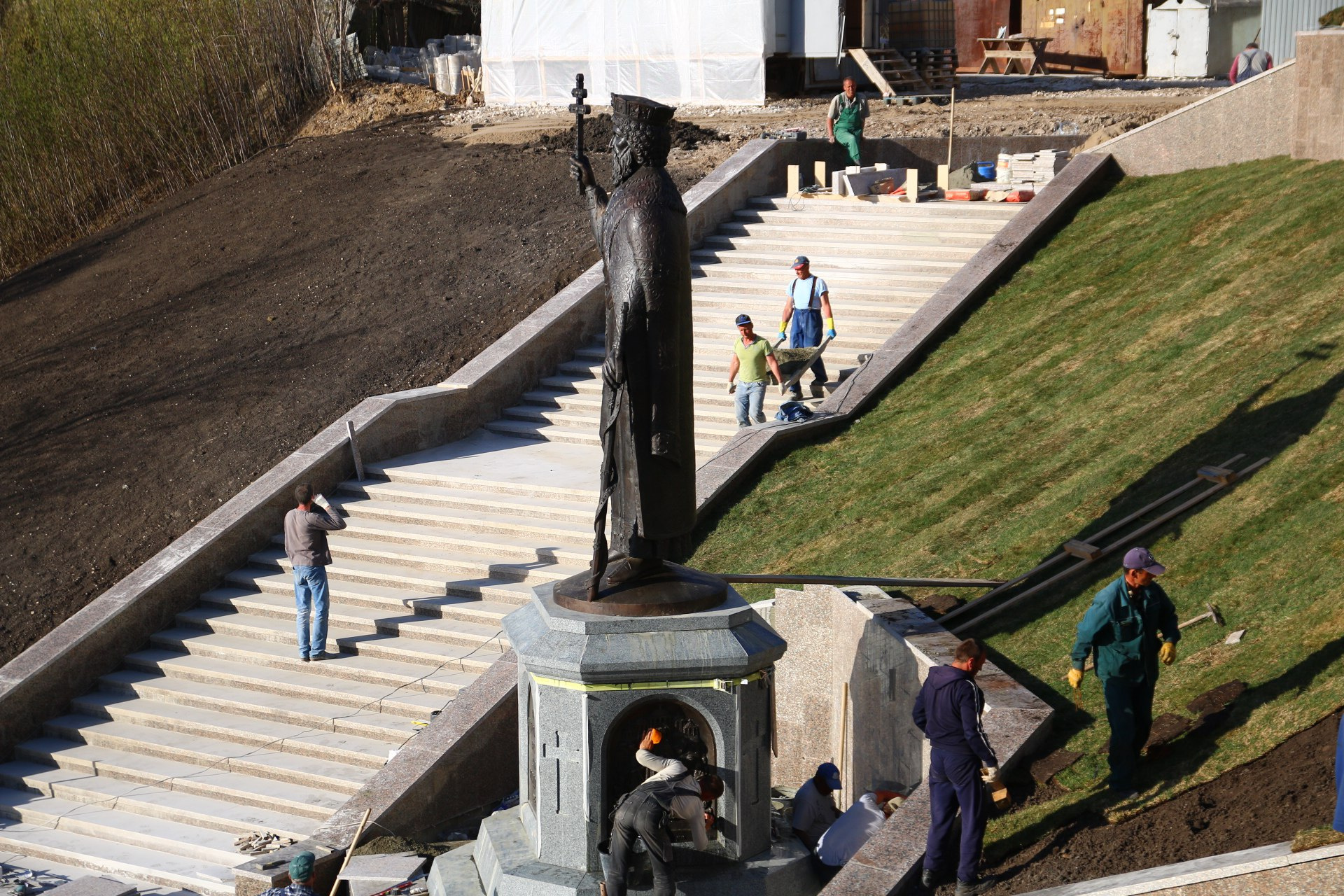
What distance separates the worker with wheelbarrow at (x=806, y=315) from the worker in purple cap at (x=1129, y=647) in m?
7.86

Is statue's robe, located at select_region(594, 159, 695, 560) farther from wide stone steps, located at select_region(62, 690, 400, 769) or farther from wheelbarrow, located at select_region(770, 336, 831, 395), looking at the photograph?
wheelbarrow, located at select_region(770, 336, 831, 395)

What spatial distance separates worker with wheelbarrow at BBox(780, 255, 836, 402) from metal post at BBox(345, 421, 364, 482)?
Result: 4890mm

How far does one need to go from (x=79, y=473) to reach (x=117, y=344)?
11.5 ft

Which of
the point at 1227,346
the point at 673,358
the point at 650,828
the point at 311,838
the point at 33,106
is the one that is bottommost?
the point at 311,838

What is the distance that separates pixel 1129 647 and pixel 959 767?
4.45 ft

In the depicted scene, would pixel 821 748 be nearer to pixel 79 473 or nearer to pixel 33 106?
pixel 79 473

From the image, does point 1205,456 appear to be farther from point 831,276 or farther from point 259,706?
point 259,706

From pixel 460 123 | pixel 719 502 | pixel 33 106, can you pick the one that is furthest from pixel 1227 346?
pixel 33 106

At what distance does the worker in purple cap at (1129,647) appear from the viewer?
27.9 ft

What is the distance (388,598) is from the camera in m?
14.6

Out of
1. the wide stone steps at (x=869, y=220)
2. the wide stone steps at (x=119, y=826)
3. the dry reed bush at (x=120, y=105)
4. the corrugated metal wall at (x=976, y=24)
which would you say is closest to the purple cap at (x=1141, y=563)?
the wide stone steps at (x=119, y=826)

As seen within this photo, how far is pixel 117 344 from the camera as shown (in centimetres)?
2058

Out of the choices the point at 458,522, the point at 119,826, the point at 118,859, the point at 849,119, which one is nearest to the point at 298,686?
the point at 119,826

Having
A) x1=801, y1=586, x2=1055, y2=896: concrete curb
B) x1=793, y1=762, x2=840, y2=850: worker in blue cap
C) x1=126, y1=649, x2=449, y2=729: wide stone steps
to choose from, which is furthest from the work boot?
x1=126, y1=649, x2=449, y2=729: wide stone steps
